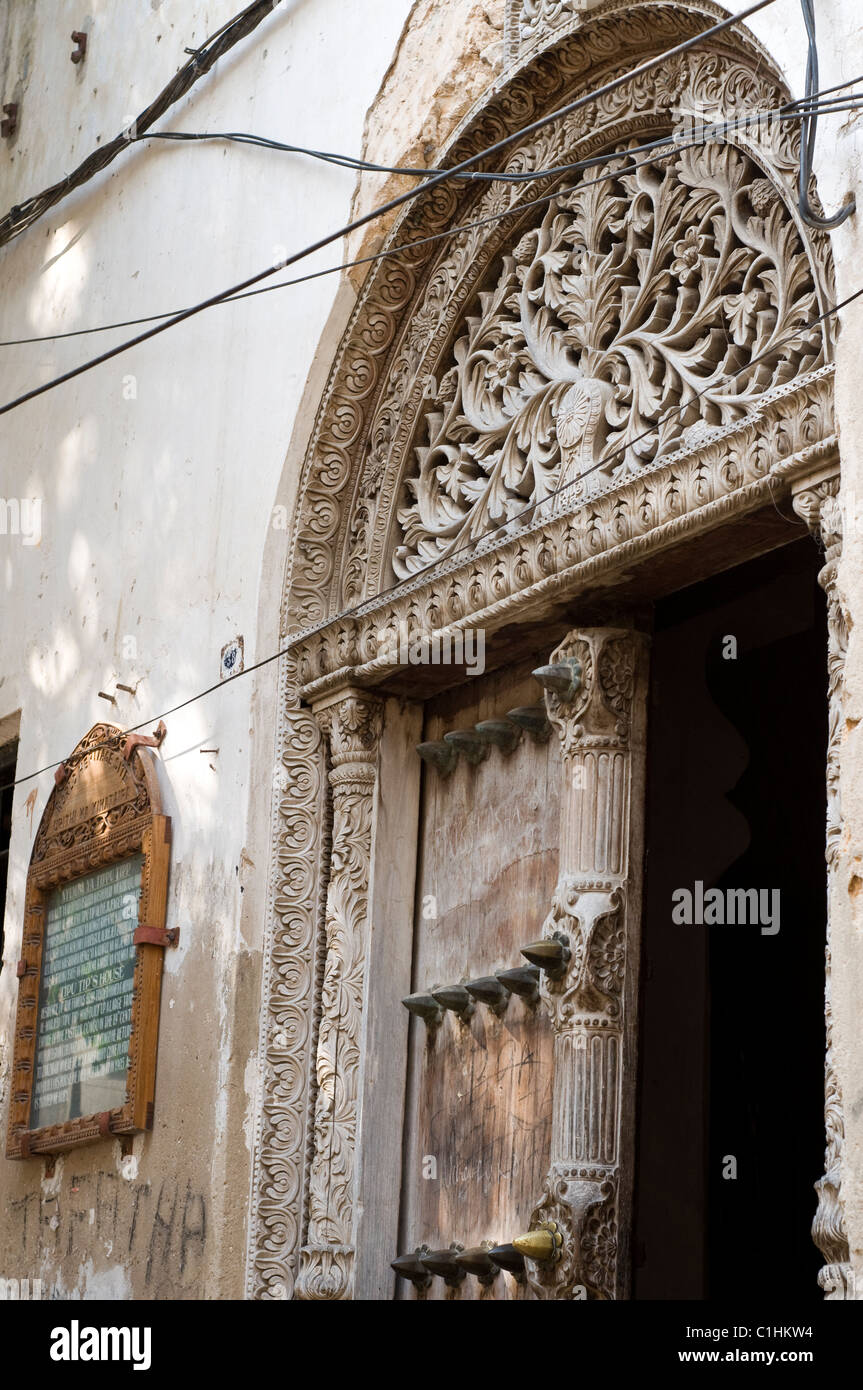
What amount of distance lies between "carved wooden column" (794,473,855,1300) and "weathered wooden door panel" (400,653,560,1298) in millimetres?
1142

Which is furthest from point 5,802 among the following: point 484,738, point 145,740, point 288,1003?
point 484,738

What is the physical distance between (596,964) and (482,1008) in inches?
22.3

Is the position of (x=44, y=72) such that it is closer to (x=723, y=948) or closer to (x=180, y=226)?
(x=180, y=226)

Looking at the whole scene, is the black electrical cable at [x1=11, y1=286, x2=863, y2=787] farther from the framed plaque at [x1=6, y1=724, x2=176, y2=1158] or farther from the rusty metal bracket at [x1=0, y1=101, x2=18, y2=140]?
the rusty metal bracket at [x1=0, y1=101, x2=18, y2=140]

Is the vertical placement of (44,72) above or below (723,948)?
above

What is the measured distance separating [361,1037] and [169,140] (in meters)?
3.18

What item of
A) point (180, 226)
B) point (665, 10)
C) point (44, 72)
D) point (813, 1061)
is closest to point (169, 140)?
point (180, 226)

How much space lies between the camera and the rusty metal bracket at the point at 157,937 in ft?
18.3

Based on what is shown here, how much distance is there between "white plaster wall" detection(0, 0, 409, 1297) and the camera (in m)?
5.35

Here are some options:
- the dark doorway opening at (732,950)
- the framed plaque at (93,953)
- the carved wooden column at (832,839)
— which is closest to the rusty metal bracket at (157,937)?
the framed plaque at (93,953)

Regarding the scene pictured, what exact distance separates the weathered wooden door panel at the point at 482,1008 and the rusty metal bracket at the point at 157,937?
79 centimetres

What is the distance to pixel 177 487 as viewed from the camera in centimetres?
608

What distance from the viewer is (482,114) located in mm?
5055

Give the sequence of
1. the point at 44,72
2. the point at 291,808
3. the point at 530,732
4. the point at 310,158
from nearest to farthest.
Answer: the point at 530,732 → the point at 291,808 → the point at 310,158 → the point at 44,72
